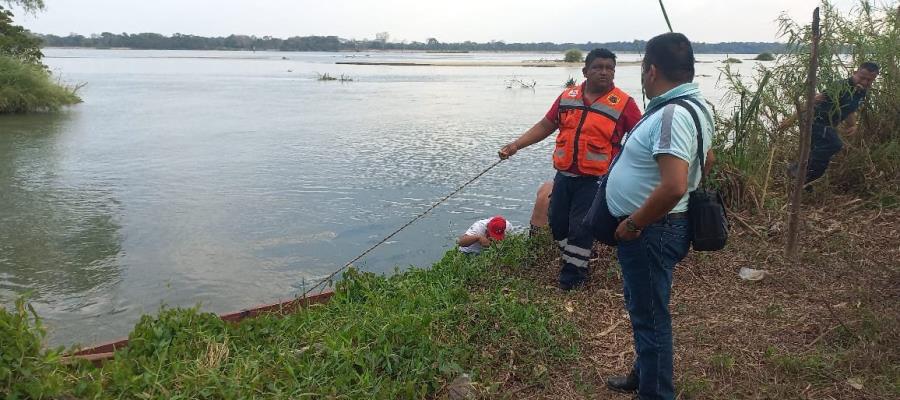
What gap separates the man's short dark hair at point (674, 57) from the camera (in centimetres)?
286

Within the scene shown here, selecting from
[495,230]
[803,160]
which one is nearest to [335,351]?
[495,230]

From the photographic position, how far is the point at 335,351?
12.5 ft

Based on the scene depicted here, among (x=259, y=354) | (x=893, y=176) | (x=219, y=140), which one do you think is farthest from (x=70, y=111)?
(x=893, y=176)

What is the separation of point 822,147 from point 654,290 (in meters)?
4.69

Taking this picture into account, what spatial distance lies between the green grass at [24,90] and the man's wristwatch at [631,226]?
2291cm

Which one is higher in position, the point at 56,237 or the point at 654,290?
the point at 654,290

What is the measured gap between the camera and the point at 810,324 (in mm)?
4188

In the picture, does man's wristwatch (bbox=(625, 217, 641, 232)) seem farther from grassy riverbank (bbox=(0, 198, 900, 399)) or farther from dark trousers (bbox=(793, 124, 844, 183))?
dark trousers (bbox=(793, 124, 844, 183))

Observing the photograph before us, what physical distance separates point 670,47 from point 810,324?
2361 mm

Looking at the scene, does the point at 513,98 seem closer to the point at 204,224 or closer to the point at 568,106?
the point at 204,224

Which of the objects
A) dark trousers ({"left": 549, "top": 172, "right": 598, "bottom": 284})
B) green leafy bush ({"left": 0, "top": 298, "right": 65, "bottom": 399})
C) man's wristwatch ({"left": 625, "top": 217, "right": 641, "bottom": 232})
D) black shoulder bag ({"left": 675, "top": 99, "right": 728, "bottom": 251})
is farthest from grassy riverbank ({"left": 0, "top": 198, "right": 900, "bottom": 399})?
man's wristwatch ({"left": 625, "top": 217, "right": 641, "bottom": 232})

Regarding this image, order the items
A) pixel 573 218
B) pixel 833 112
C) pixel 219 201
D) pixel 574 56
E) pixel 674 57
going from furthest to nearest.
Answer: pixel 574 56 < pixel 219 201 < pixel 833 112 < pixel 573 218 < pixel 674 57

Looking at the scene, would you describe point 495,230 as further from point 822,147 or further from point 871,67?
point 871,67

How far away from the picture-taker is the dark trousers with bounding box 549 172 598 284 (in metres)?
4.97
